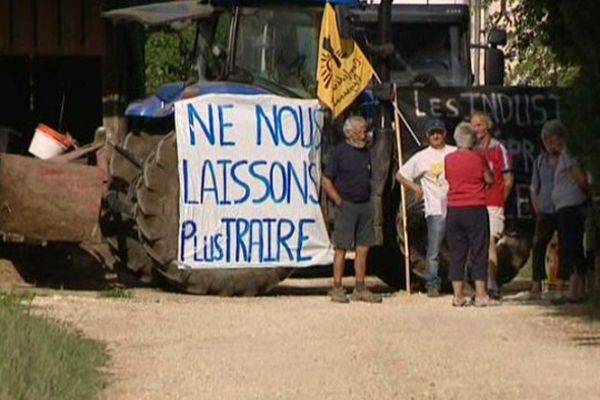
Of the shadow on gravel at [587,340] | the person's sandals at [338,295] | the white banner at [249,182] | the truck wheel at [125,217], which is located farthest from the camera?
the truck wheel at [125,217]

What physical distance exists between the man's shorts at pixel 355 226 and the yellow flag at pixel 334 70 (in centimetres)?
124

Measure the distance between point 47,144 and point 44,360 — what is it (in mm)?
7553

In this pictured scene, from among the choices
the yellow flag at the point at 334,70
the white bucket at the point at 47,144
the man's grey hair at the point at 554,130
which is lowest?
the white bucket at the point at 47,144

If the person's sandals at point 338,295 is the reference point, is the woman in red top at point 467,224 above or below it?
above

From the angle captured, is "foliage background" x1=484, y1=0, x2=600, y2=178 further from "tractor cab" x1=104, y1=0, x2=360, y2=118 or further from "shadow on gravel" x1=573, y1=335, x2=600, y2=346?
"tractor cab" x1=104, y1=0, x2=360, y2=118

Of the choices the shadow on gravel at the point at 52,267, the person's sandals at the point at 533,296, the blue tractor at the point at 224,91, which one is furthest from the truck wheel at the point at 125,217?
the person's sandals at the point at 533,296

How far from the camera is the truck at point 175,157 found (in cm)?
1769

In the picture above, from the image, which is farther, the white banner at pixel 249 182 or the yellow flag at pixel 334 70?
the yellow flag at pixel 334 70

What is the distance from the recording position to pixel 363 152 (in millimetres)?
17484

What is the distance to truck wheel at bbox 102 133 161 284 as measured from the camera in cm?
1828

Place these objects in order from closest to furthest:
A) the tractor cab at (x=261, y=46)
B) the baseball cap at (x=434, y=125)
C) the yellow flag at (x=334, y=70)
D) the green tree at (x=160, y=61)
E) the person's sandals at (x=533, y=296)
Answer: the person's sandals at (x=533, y=296) < the baseball cap at (x=434, y=125) < the yellow flag at (x=334, y=70) < the tractor cab at (x=261, y=46) < the green tree at (x=160, y=61)

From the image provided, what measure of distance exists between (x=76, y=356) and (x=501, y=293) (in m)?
7.16

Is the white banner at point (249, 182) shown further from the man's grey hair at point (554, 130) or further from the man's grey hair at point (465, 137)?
the man's grey hair at point (554, 130)

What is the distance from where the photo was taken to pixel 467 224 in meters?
16.7
